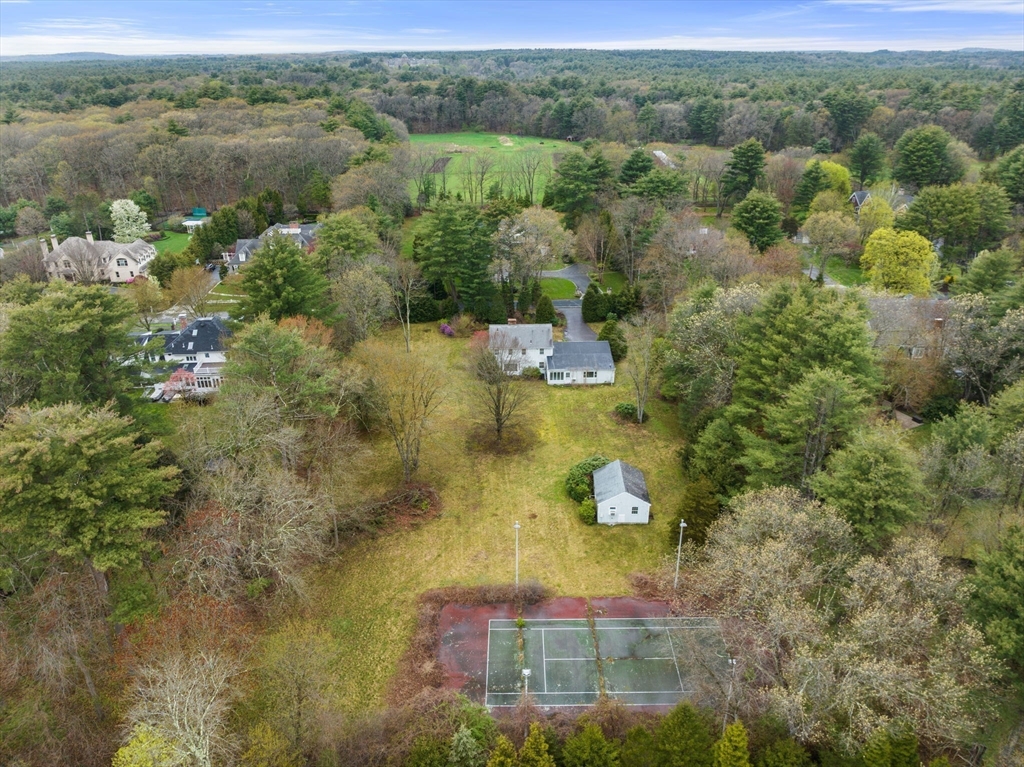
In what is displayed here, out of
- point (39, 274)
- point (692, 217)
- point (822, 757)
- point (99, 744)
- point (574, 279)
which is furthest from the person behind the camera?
point (574, 279)

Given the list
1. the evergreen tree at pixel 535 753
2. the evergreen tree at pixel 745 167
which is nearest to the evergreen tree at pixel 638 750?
the evergreen tree at pixel 535 753

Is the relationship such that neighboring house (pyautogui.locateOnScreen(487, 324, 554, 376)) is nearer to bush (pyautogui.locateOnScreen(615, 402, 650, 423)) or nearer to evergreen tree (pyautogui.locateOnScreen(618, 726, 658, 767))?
bush (pyautogui.locateOnScreen(615, 402, 650, 423))

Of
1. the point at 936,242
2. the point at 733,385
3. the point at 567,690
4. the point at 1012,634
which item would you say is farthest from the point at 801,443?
the point at 936,242

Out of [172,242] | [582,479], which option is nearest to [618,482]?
[582,479]

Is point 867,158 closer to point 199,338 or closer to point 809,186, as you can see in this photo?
point 809,186

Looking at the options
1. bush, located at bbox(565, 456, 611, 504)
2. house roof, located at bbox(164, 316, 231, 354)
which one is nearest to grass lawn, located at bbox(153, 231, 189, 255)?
house roof, located at bbox(164, 316, 231, 354)

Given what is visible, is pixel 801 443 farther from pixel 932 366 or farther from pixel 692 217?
pixel 692 217

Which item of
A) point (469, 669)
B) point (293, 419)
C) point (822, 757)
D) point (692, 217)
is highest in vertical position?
point (692, 217)
